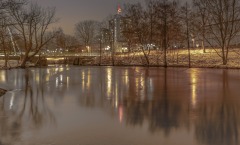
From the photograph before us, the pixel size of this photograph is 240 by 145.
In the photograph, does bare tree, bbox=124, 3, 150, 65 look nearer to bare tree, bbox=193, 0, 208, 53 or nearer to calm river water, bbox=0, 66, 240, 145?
bare tree, bbox=193, 0, 208, 53

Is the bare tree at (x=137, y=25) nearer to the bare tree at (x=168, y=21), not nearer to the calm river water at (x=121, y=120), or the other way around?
the bare tree at (x=168, y=21)

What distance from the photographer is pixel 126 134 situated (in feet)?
25.6

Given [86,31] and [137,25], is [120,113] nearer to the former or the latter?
[137,25]

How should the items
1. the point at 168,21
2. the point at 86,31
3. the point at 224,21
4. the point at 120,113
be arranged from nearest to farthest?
the point at 120,113
the point at 224,21
the point at 168,21
the point at 86,31

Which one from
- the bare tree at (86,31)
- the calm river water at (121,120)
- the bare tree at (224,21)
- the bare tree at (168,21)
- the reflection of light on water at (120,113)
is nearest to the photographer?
the calm river water at (121,120)

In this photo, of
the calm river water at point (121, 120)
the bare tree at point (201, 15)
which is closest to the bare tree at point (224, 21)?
the bare tree at point (201, 15)

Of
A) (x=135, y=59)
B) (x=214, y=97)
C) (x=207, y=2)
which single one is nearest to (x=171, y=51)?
(x=135, y=59)

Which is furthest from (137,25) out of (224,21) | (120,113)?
(120,113)

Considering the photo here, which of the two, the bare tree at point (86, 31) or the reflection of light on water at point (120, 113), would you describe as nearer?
the reflection of light on water at point (120, 113)

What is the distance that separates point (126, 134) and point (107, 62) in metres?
59.7

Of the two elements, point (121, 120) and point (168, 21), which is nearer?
point (121, 120)

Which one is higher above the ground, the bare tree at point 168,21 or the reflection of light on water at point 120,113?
the bare tree at point 168,21

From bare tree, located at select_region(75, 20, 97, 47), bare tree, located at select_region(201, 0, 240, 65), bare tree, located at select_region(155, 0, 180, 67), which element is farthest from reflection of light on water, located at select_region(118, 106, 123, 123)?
bare tree, located at select_region(75, 20, 97, 47)

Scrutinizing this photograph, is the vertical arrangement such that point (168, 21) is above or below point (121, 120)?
above
